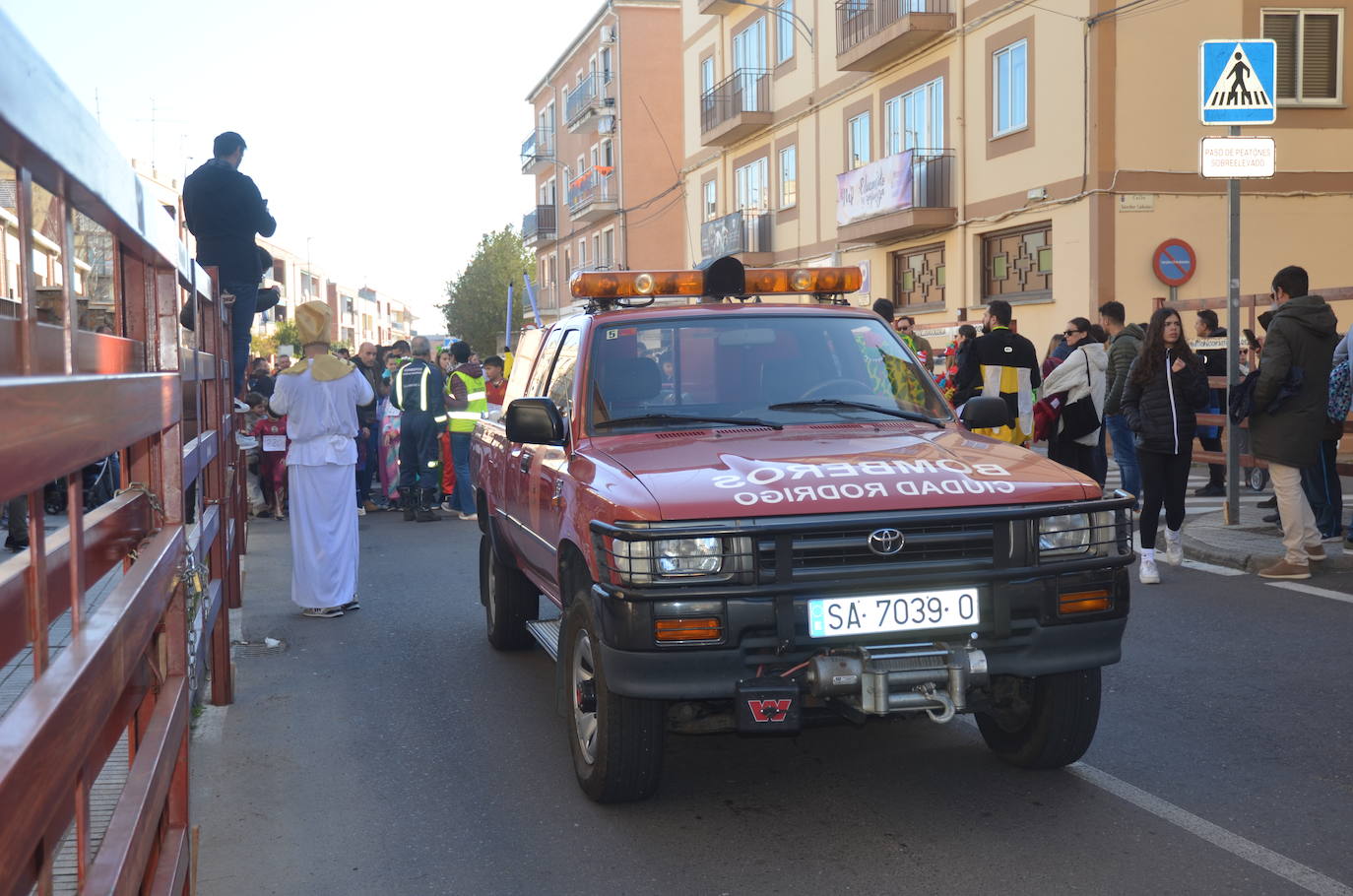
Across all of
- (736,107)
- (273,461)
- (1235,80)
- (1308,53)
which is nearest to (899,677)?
(1235,80)

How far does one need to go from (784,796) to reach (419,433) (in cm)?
1084

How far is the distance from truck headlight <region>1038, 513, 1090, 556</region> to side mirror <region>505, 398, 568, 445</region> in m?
1.97

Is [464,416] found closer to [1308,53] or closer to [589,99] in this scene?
[1308,53]

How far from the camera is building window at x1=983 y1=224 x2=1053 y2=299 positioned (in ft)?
71.8

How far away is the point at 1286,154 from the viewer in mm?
20641

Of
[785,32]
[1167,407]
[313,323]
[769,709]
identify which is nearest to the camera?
[769,709]

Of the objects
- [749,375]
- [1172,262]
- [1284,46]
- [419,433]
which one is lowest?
[419,433]

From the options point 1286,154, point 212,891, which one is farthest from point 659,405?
point 1286,154

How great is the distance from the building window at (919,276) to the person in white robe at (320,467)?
18.0 m

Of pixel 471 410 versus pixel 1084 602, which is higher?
pixel 471 410

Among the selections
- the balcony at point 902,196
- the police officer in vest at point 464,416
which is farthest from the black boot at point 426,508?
the balcony at point 902,196

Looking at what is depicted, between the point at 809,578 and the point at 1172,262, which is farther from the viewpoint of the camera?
the point at 1172,262

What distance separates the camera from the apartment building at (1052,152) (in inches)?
794

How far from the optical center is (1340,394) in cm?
937
